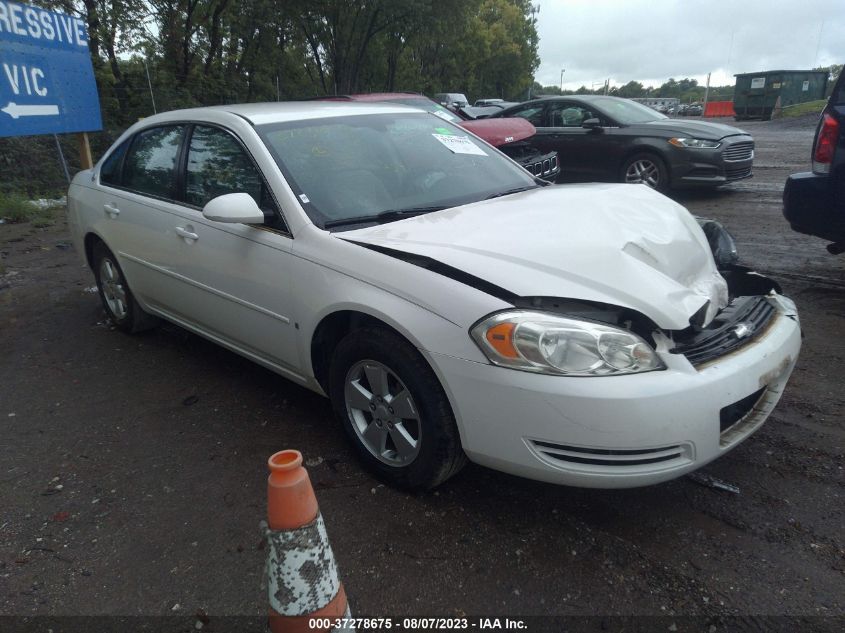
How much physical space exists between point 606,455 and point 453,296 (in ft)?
2.56

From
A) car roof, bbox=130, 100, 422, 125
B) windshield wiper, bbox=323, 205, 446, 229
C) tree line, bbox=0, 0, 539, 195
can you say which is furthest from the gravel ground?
tree line, bbox=0, 0, 539, 195

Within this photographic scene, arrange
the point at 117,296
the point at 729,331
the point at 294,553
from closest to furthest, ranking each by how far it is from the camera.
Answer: the point at 294,553 → the point at 729,331 → the point at 117,296

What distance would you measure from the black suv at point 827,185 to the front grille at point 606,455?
3360 millimetres

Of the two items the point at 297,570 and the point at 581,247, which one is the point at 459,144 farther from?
the point at 297,570

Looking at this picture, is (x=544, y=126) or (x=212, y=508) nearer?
(x=212, y=508)

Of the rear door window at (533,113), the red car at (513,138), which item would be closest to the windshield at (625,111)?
the rear door window at (533,113)

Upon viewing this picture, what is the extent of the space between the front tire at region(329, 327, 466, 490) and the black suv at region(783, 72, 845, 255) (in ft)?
12.2

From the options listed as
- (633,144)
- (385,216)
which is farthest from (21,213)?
(633,144)

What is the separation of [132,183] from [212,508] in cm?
253

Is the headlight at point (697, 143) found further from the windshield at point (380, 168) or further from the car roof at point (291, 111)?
the car roof at point (291, 111)

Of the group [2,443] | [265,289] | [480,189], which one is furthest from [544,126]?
[2,443]

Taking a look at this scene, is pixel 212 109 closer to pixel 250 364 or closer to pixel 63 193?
pixel 250 364

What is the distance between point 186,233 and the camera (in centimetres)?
361

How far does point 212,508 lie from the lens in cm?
276
